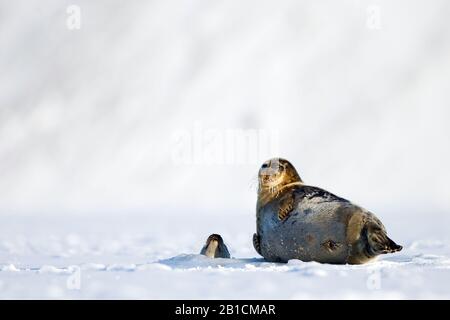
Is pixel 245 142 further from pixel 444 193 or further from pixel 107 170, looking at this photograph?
pixel 444 193

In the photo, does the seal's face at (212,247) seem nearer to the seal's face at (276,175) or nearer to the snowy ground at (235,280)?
the snowy ground at (235,280)

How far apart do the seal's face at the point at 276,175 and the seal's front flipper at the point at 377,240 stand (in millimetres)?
1667

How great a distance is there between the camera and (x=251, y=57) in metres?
110

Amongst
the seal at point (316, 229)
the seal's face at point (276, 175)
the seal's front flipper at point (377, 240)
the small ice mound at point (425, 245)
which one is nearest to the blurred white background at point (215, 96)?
the small ice mound at point (425, 245)

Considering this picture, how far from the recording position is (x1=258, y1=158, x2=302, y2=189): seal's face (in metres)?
10.1

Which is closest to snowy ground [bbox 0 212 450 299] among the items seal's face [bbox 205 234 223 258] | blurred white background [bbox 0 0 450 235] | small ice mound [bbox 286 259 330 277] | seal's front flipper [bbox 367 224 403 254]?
small ice mound [bbox 286 259 330 277]

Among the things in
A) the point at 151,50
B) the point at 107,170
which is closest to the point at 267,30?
the point at 151,50

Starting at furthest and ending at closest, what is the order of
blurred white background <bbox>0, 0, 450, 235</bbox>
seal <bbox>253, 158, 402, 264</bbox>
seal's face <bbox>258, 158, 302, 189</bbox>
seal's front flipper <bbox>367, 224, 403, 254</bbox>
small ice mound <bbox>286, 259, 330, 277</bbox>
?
blurred white background <bbox>0, 0, 450, 235</bbox>, seal's face <bbox>258, 158, 302, 189</bbox>, seal <bbox>253, 158, 402, 264</bbox>, seal's front flipper <bbox>367, 224, 403, 254</bbox>, small ice mound <bbox>286, 259, 330, 277</bbox>

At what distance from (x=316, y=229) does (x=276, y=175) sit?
1.32 meters

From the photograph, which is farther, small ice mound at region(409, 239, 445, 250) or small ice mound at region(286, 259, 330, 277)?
small ice mound at region(409, 239, 445, 250)

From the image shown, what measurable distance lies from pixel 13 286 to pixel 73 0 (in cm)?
10902

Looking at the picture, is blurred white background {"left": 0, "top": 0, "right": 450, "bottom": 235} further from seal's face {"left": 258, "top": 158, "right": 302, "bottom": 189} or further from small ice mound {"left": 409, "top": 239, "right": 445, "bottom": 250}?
seal's face {"left": 258, "top": 158, "right": 302, "bottom": 189}

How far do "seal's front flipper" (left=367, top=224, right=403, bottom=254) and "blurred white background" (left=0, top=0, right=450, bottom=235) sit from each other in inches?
2628

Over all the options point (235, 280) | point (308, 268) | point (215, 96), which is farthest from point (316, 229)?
point (215, 96)
